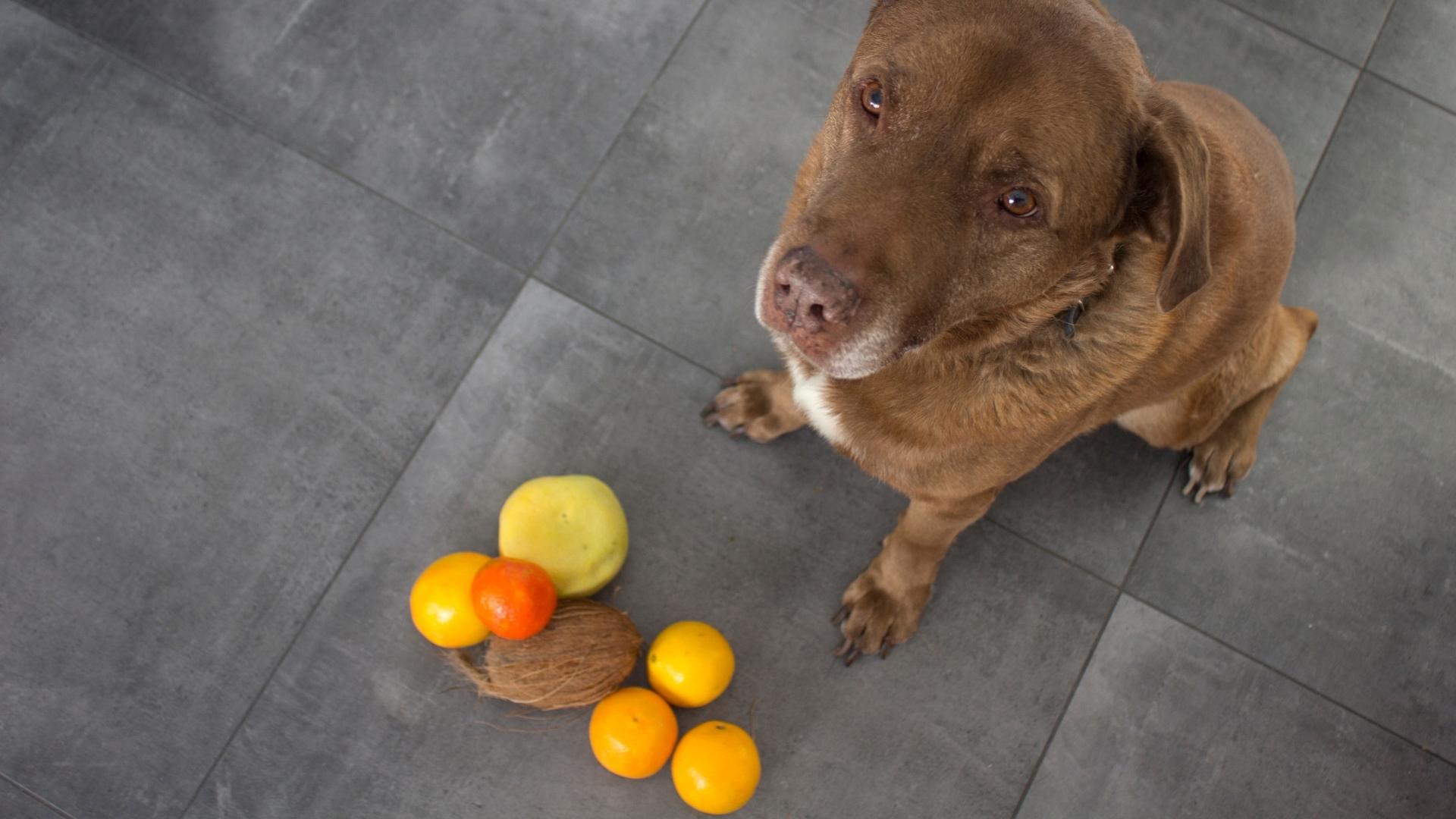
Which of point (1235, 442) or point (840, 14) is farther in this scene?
point (840, 14)

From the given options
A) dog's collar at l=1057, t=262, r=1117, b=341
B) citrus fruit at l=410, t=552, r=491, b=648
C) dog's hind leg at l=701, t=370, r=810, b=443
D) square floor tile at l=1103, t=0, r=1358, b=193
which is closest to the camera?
dog's collar at l=1057, t=262, r=1117, b=341

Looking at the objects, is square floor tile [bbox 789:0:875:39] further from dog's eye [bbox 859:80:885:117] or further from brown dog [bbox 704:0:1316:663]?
dog's eye [bbox 859:80:885:117]

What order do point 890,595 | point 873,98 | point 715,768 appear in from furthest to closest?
point 890,595 < point 715,768 < point 873,98

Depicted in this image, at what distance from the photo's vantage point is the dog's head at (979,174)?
5.32 feet

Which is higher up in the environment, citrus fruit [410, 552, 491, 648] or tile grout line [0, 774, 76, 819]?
citrus fruit [410, 552, 491, 648]

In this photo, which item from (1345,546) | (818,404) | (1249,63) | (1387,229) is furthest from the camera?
(1249,63)

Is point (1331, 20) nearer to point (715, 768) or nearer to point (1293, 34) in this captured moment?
point (1293, 34)

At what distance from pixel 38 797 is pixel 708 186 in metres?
2.51

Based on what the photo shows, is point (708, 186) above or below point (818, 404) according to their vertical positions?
below

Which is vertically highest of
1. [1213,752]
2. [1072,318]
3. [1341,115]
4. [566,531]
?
[1072,318]

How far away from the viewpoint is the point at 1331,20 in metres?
3.45

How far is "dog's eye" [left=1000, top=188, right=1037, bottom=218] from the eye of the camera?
167 centimetres

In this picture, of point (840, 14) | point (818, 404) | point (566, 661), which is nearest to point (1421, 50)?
point (840, 14)

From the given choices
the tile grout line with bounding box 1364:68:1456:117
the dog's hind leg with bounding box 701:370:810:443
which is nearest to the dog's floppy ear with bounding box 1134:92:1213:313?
the dog's hind leg with bounding box 701:370:810:443
